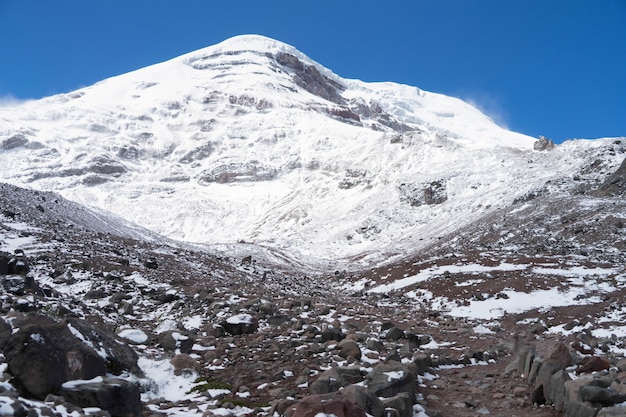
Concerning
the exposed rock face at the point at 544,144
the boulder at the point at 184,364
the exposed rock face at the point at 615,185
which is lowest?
the boulder at the point at 184,364

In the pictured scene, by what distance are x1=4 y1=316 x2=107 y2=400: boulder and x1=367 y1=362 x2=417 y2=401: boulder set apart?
5.29 metres

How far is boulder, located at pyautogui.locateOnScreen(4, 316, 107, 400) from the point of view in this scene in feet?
26.4

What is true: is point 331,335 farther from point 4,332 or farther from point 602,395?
point 4,332

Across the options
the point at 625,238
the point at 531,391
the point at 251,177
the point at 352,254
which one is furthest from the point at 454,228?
the point at 251,177

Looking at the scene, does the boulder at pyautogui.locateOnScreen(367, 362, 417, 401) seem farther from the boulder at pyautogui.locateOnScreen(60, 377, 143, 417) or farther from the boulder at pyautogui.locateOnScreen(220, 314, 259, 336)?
the boulder at pyautogui.locateOnScreen(220, 314, 259, 336)

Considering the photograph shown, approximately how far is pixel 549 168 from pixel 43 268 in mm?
76872

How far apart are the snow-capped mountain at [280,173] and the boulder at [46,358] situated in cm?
5292

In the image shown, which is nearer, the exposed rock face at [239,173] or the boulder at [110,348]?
the boulder at [110,348]

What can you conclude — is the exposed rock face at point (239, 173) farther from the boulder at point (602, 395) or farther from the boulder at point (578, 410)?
the boulder at point (602, 395)

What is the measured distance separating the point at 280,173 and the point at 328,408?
136 metres

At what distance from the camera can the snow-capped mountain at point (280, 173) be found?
78500mm

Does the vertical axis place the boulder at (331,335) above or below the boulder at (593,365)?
below

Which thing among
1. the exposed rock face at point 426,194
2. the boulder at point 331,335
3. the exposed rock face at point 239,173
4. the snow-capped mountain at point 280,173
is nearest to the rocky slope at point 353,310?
the boulder at point 331,335

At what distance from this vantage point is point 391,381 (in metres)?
9.88
